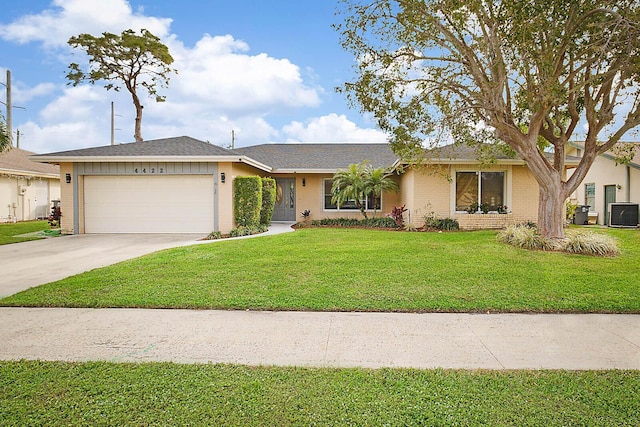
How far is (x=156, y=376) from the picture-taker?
306cm

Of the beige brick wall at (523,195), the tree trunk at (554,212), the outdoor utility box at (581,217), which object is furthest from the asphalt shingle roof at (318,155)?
the tree trunk at (554,212)

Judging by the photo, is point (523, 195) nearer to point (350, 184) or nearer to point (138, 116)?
point (350, 184)

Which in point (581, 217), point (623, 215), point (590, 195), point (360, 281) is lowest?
point (360, 281)

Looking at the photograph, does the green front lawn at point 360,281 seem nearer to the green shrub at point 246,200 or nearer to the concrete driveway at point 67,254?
the concrete driveway at point 67,254

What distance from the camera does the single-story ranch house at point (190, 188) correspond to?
1325cm

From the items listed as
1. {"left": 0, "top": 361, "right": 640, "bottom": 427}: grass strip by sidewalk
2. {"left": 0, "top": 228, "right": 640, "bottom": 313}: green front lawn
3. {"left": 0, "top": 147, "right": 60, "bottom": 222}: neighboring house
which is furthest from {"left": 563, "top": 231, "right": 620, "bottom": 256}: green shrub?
{"left": 0, "top": 147, "right": 60, "bottom": 222}: neighboring house

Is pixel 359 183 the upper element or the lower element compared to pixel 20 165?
lower

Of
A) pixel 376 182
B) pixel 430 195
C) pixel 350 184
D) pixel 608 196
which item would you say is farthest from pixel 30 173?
pixel 608 196

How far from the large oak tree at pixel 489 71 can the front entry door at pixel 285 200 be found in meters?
8.81

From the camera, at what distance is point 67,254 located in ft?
30.3

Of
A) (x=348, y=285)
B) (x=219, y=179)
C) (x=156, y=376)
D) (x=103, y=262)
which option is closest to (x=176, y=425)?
(x=156, y=376)

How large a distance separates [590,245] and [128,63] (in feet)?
89.9

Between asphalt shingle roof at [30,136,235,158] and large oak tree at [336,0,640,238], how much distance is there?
5.73 m

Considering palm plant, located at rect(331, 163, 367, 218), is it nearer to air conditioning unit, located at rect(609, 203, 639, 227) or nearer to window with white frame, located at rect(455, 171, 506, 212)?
window with white frame, located at rect(455, 171, 506, 212)
